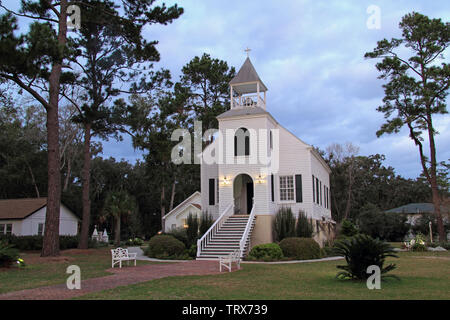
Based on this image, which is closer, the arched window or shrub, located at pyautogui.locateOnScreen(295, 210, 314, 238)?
shrub, located at pyautogui.locateOnScreen(295, 210, 314, 238)

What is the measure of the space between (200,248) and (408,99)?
21.1 meters

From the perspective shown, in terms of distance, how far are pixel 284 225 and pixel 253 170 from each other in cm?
358

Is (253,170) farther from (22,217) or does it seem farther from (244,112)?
(22,217)

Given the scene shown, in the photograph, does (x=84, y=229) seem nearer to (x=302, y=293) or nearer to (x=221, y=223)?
(x=221, y=223)

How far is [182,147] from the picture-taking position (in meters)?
36.0

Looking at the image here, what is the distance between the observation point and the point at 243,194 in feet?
79.7

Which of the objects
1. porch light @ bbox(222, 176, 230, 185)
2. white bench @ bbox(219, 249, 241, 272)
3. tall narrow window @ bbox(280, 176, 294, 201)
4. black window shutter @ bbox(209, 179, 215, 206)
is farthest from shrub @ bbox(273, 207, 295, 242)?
white bench @ bbox(219, 249, 241, 272)

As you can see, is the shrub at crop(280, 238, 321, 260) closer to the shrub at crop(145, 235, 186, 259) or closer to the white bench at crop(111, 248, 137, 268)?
the shrub at crop(145, 235, 186, 259)

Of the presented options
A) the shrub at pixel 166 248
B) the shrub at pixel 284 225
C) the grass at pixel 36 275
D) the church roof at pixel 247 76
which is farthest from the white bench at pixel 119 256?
the church roof at pixel 247 76

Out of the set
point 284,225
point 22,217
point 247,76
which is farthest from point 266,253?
point 22,217

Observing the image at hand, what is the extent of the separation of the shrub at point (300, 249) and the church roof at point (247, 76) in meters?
10.2

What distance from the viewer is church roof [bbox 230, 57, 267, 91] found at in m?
23.9
